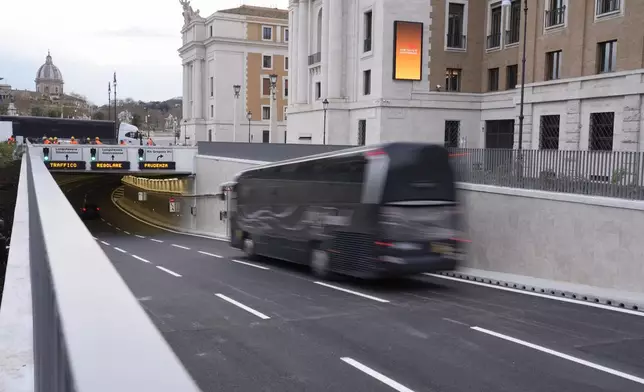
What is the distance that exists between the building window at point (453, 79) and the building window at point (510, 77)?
402cm

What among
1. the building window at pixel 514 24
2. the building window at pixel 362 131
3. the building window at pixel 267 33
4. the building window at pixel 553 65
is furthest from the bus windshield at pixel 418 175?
the building window at pixel 267 33

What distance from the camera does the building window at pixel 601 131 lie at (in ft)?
102

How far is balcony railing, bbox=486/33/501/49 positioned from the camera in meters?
44.4

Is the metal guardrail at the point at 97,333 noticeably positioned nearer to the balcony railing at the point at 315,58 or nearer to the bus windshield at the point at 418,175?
the bus windshield at the point at 418,175

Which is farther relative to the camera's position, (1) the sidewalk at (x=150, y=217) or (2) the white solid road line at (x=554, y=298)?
(1) the sidewalk at (x=150, y=217)

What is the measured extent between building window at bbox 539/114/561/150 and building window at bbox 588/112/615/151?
2.53 m

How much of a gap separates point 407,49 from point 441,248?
30297 millimetres

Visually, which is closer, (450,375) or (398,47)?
(450,375)

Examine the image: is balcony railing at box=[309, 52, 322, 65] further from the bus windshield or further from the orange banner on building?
the bus windshield

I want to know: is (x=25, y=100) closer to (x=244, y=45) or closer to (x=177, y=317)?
(x=244, y=45)

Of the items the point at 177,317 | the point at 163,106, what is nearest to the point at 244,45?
the point at 177,317

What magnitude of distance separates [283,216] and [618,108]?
748 inches

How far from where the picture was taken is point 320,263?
18.8 m

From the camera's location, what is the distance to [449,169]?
17.1 meters
